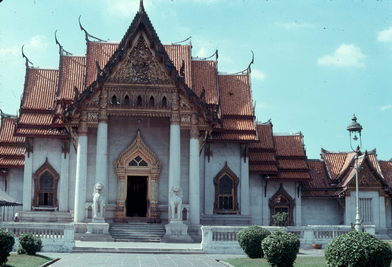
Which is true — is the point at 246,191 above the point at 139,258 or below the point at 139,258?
above

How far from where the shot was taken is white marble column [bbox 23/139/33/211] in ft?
126

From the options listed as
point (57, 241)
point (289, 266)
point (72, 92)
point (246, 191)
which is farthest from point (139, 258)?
point (72, 92)

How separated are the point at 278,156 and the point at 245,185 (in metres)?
4.68

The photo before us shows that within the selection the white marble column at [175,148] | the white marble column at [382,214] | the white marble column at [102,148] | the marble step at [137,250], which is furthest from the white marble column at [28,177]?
the white marble column at [382,214]

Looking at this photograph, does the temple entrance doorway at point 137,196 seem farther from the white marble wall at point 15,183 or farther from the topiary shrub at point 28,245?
the topiary shrub at point 28,245

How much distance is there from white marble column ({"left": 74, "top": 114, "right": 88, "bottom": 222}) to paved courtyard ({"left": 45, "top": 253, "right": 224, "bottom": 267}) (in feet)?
26.9

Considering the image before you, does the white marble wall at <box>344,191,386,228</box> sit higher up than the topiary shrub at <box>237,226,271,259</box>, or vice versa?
the white marble wall at <box>344,191,386,228</box>

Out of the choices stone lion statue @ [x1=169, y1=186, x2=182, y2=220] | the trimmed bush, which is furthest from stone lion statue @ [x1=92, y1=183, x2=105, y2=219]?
the trimmed bush

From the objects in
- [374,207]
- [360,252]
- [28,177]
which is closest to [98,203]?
[28,177]

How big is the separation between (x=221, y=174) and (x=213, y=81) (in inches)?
258

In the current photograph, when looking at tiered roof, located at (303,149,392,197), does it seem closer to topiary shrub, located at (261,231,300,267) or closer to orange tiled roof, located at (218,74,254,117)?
orange tiled roof, located at (218,74,254,117)

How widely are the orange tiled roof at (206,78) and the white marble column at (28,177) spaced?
11230 millimetres

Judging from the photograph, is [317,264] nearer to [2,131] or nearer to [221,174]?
[221,174]

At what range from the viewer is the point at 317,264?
21.4m
